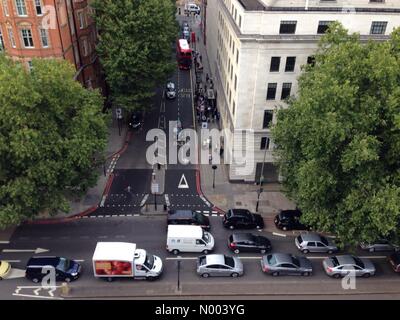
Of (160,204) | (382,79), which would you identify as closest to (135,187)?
(160,204)

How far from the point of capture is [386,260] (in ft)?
114

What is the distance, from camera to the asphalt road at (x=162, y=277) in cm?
3053

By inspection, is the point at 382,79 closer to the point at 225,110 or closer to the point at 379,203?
the point at 379,203

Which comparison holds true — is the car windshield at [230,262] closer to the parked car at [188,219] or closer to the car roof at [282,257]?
the car roof at [282,257]

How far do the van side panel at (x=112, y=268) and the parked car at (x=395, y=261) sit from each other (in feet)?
72.1

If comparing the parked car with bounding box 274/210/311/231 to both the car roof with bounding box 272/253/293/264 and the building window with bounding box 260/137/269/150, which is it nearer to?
the car roof with bounding box 272/253/293/264

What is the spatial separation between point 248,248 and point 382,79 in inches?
685

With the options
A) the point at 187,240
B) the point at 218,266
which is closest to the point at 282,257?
the point at 218,266

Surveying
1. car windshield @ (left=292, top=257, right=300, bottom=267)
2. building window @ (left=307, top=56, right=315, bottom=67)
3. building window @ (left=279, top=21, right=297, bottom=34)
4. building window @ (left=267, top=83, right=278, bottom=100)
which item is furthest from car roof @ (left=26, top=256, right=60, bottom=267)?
building window @ (left=307, top=56, right=315, bottom=67)

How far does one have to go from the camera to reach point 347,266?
105ft

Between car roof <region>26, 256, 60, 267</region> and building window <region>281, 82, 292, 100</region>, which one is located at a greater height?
building window <region>281, 82, 292, 100</region>

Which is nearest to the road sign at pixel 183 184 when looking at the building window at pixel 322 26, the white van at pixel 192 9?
the building window at pixel 322 26

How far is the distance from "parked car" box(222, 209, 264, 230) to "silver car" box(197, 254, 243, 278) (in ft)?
17.7

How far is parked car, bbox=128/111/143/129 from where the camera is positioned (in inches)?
2136
